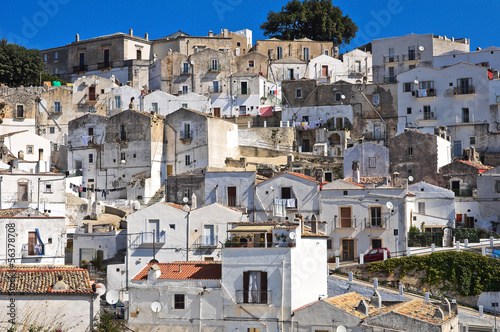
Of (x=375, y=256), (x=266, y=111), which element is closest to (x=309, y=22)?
(x=266, y=111)

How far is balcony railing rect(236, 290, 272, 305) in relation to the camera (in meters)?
36.6

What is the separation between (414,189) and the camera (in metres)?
53.4

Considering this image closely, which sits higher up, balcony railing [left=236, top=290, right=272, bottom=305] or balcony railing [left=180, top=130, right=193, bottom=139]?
balcony railing [left=180, top=130, right=193, bottom=139]

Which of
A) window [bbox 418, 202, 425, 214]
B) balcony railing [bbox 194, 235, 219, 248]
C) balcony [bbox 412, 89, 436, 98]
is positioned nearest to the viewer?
balcony railing [bbox 194, 235, 219, 248]

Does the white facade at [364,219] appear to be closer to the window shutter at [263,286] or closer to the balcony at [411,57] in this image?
the window shutter at [263,286]

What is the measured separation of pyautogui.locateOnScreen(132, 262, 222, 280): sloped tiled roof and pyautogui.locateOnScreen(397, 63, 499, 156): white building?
3063cm

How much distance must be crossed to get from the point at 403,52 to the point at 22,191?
36.0 metres

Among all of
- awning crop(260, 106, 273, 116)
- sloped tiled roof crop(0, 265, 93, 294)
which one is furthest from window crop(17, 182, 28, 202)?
awning crop(260, 106, 273, 116)

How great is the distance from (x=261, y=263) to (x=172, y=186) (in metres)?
19.3

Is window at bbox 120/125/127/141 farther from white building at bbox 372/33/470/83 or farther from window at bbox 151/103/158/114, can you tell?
white building at bbox 372/33/470/83

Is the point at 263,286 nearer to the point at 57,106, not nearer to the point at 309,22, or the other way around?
the point at 57,106

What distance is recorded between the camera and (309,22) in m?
86.7

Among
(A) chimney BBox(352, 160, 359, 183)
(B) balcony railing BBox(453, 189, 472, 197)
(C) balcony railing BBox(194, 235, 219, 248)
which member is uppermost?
(A) chimney BBox(352, 160, 359, 183)

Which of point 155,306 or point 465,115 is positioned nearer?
point 155,306
